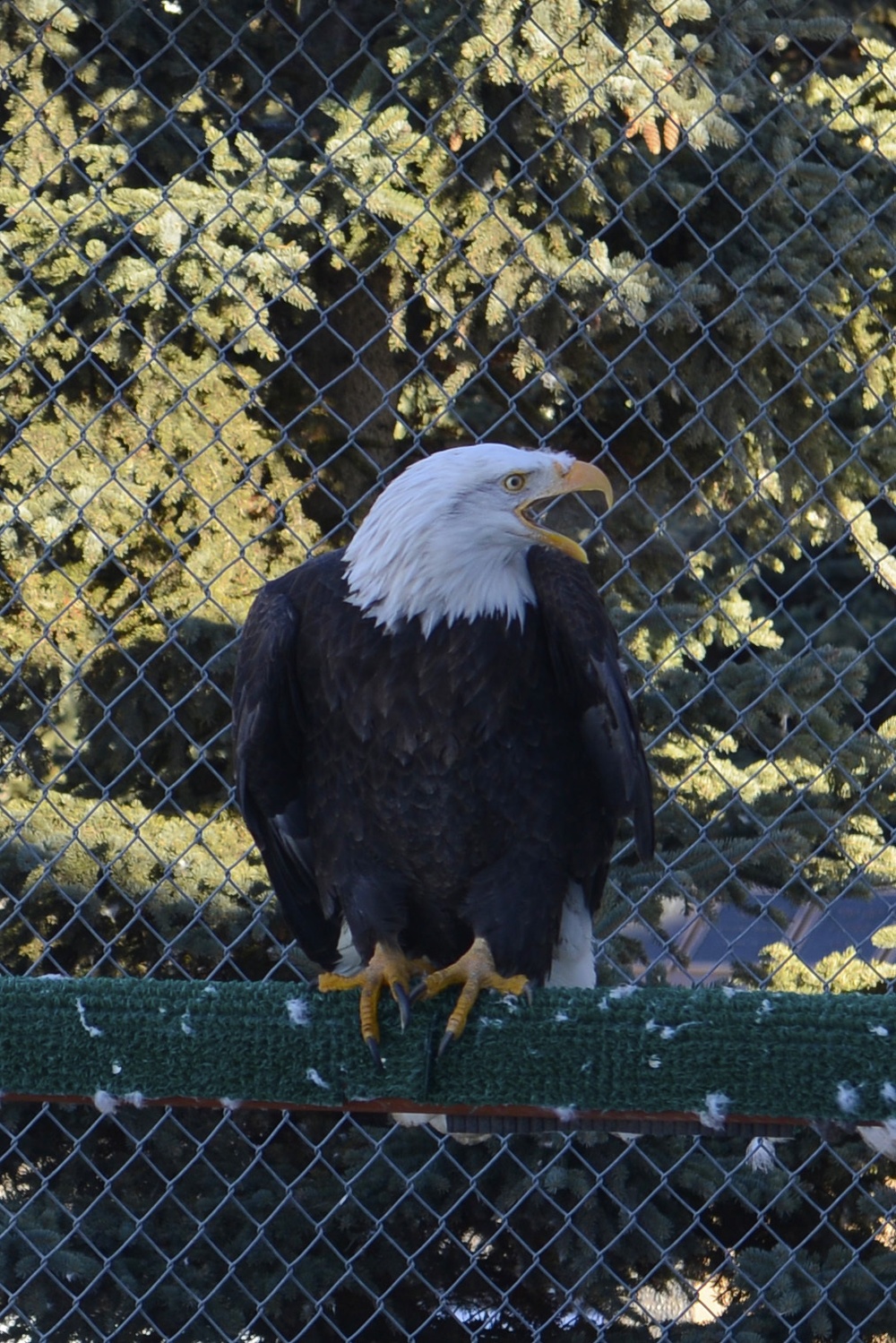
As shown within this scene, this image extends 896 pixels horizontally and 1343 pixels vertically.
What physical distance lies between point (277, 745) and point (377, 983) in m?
0.42

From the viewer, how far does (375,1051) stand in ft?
5.13

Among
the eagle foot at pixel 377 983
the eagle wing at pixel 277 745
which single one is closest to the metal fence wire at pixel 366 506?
the eagle wing at pixel 277 745

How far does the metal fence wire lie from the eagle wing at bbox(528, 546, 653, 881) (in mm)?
546

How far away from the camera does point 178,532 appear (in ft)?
9.39

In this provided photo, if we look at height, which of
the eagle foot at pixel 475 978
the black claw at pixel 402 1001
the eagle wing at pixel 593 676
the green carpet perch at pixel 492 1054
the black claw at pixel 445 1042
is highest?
the eagle wing at pixel 593 676

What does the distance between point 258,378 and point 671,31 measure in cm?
108

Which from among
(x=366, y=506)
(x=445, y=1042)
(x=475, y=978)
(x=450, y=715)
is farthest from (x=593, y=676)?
(x=366, y=506)

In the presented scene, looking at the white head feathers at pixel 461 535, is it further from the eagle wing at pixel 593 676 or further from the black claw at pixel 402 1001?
the black claw at pixel 402 1001

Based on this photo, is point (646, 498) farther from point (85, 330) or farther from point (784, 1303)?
point (784, 1303)

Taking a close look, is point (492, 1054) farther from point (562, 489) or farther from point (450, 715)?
point (562, 489)

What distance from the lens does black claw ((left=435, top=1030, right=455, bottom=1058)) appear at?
1562 millimetres

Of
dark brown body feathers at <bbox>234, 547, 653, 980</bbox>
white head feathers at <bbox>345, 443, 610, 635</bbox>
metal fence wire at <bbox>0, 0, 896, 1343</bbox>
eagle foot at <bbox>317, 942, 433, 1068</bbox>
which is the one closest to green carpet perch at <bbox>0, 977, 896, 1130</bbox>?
eagle foot at <bbox>317, 942, 433, 1068</bbox>

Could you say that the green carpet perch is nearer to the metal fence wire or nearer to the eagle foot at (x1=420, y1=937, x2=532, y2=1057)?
the eagle foot at (x1=420, y1=937, x2=532, y2=1057)

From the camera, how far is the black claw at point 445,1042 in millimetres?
1562
